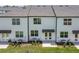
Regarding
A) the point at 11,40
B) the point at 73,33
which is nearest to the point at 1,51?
the point at 11,40

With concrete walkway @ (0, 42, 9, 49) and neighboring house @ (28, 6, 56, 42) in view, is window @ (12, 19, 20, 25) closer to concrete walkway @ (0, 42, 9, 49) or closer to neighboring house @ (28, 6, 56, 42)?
neighboring house @ (28, 6, 56, 42)

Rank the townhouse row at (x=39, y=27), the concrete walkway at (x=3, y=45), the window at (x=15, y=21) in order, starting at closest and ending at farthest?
the concrete walkway at (x=3, y=45) → the townhouse row at (x=39, y=27) → the window at (x=15, y=21)

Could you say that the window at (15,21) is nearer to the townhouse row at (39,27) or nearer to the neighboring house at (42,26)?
the townhouse row at (39,27)

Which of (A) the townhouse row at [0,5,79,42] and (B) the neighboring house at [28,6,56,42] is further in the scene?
(B) the neighboring house at [28,6,56,42]

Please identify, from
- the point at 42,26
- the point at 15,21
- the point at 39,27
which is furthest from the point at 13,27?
the point at 42,26

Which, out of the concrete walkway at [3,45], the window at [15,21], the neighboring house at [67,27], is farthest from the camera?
the window at [15,21]

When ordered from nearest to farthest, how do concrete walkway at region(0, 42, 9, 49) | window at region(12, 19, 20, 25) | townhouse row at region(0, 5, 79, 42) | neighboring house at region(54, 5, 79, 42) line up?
1. concrete walkway at region(0, 42, 9, 49)
2. neighboring house at region(54, 5, 79, 42)
3. townhouse row at region(0, 5, 79, 42)
4. window at region(12, 19, 20, 25)

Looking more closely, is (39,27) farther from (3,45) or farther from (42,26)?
(3,45)

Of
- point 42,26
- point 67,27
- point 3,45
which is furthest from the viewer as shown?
point 42,26

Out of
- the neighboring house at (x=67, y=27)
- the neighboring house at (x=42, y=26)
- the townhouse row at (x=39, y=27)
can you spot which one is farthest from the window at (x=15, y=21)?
the neighboring house at (x=67, y=27)

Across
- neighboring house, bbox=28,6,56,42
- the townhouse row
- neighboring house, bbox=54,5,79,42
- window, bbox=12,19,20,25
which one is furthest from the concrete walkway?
neighboring house, bbox=54,5,79,42

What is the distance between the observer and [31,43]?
3453cm

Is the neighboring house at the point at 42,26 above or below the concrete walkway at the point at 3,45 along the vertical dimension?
above
